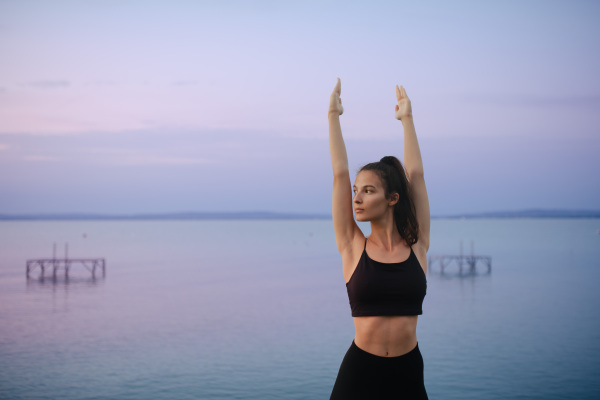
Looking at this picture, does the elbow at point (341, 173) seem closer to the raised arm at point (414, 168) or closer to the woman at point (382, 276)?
the woman at point (382, 276)

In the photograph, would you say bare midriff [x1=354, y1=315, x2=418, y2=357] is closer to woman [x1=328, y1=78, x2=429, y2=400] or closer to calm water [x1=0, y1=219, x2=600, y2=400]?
woman [x1=328, y1=78, x2=429, y2=400]

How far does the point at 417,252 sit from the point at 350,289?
38cm

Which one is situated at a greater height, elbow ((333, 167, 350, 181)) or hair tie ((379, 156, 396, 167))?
hair tie ((379, 156, 396, 167))

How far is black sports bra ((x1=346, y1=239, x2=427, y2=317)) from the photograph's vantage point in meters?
2.37

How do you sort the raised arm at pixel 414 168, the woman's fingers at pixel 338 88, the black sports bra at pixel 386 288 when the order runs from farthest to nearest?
1. the woman's fingers at pixel 338 88
2. the raised arm at pixel 414 168
3. the black sports bra at pixel 386 288

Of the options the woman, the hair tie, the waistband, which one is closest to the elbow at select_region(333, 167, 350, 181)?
the woman

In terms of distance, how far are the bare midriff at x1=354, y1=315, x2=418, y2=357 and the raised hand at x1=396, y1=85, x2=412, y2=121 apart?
3.58ft

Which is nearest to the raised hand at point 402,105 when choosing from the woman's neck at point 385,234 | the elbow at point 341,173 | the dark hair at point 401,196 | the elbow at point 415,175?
the elbow at point 415,175

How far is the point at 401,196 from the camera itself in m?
2.60

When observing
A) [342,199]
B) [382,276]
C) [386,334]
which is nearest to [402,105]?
[342,199]

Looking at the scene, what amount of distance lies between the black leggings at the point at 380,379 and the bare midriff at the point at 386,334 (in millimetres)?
28

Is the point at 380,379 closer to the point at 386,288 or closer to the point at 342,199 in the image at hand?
the point at 386,288

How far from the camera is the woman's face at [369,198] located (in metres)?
2.47

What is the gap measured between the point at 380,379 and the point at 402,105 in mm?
1425
